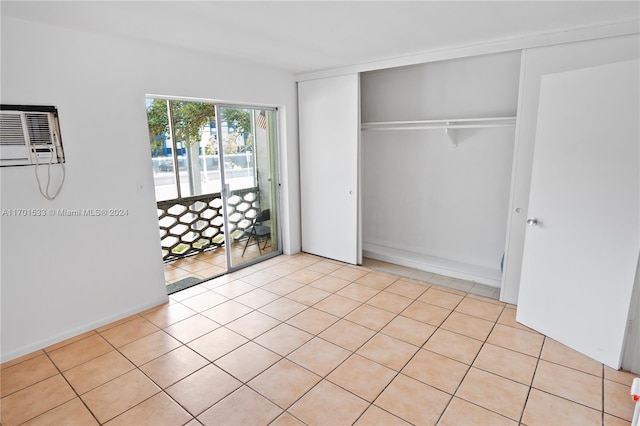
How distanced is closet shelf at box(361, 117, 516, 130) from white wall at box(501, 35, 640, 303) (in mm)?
365

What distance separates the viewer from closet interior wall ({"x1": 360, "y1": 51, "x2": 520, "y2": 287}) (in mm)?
3752

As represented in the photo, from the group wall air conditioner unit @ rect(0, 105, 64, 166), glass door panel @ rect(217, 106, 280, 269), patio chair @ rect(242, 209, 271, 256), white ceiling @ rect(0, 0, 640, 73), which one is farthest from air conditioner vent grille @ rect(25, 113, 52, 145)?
patio chair @ rect(242, 209, 271, 256)

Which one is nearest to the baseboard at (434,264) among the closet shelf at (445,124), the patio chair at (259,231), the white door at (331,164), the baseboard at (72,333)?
the white door at (331,164)

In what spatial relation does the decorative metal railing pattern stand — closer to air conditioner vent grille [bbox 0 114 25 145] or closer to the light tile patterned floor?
the light tile patterned floor

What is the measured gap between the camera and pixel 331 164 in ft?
14.8

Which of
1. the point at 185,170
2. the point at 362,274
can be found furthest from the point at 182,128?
the point at 362,274

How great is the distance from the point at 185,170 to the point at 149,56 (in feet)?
7.68

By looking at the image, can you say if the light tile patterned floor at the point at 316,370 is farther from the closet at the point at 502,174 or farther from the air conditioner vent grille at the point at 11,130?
the air conditioner vent grille at the point at 11,130

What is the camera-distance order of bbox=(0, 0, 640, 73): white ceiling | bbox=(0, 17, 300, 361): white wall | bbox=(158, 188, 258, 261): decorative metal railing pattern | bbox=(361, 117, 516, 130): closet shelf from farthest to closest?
bbox=(158, 188, 258, 261): decorative metal railing pattern, bbox=(361, 117, 516, 130): closet shelf, bbox=(0, 17, 300, 361): white wall, bbox=(0, 0, 640, 73): white ceiling

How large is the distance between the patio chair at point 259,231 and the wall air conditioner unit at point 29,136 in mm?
2271

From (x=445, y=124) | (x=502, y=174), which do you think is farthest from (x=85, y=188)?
(x=502, y=174)

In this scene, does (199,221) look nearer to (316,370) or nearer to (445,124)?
(316,370)

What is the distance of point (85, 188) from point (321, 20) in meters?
2.30

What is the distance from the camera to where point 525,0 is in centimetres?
224
